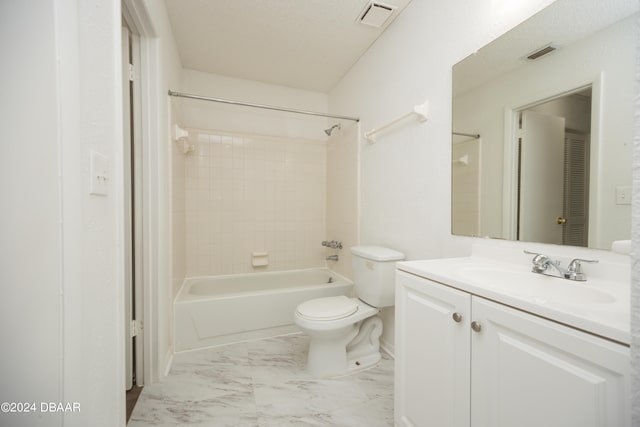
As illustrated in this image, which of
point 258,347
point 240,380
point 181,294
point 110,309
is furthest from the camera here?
point 181,294

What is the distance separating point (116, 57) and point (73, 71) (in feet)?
0.93

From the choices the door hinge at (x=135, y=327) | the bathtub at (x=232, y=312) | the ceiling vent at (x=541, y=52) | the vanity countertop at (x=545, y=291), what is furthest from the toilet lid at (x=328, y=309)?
the ceiling vent at (x=541, y=52)

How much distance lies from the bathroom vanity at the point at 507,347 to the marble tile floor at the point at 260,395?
0.34 m

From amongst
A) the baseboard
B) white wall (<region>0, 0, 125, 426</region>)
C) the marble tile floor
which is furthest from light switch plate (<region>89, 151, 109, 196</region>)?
the baseboard

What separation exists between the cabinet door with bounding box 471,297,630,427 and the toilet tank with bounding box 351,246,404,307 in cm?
86

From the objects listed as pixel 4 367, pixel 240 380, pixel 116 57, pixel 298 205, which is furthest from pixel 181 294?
pixel 116 57

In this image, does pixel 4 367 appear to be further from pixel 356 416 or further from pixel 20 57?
pixel 356 416

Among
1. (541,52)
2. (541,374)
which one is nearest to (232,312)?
(541,374)

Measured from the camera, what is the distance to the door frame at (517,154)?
865 mm

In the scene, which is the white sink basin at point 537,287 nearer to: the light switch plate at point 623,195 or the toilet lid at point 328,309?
the light switch plate at point 623,195

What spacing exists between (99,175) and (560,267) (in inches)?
58.7

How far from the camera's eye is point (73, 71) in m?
0.58

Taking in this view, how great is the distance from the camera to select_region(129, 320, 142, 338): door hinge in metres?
1.45

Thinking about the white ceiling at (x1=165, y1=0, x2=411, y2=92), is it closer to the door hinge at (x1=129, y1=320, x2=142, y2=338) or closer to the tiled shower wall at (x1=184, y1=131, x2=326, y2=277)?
the tiled shower wall at (x1=184, y1=131, x2=326, y2=277)
